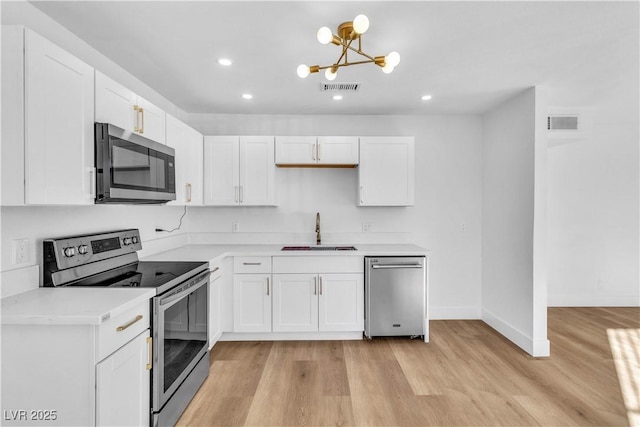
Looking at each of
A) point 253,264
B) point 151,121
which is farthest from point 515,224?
point 151,121

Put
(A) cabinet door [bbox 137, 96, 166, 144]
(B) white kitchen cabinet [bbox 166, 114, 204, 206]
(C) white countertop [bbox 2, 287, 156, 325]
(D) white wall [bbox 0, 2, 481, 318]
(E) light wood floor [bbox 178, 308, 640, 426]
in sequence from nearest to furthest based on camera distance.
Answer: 1. (C) white countertop [bbox 2, 287, 156, 325]
2. (E) light wood floor [bbox 178, 308, 640, 426]
3. (A) cabinet door [bbox 137, 96, 166, 144]
4. (B) white kitchen cabinet [bbox 166, 114, 204, 206]
5. (D) white wall [bbox 0, 2, 481, 318]

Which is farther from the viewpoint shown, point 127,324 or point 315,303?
point 315,303

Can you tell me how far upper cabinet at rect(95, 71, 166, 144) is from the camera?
1.80 metres

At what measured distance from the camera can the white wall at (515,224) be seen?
298cm

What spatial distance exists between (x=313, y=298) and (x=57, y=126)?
2.47 m

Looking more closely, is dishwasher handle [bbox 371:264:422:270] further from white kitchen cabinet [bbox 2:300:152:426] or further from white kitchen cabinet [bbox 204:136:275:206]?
white kitchen cabinet [bbox 2:300:152:426]

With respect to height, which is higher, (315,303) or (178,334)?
(178,334)

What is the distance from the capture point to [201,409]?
85.3 inches

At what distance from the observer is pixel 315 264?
3.25m

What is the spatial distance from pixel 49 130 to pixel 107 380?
1.18 metres

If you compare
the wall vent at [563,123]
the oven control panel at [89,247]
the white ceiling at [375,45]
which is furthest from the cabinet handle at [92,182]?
the wall vent at [563,123]

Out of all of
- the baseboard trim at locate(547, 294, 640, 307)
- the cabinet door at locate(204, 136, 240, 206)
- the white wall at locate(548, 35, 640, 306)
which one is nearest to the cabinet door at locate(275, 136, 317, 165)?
the cabinet door at locate(204, 136, 240, 206)

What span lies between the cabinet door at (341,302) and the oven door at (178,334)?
1.17 m

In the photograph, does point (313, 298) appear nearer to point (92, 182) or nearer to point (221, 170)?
point (221, 170)
